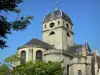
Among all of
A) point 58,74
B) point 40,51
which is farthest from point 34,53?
point 58,74

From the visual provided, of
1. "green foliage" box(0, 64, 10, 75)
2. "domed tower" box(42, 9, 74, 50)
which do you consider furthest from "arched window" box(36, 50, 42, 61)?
"green foliage" box(0, 64, 10, 75)

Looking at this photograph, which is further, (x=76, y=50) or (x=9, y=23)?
(x=76, y=50)

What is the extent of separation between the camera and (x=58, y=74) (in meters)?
37.8

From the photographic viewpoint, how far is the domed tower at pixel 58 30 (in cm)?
6228

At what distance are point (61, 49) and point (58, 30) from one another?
5270mm

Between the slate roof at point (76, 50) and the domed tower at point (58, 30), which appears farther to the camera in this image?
the domed tower at point (58, 30)

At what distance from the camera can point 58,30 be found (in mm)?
62906

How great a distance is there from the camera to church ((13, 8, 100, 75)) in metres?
56.7

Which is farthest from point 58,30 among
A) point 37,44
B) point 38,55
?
point 38,55

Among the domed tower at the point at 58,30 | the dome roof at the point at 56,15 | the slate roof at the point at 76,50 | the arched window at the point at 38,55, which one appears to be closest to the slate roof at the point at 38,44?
the arched window at the point at 38,55

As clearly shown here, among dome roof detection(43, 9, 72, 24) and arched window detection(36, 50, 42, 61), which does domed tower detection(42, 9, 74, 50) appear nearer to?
dome roof detection(43, 9, 72, 24)

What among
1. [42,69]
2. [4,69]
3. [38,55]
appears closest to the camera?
[4,69]

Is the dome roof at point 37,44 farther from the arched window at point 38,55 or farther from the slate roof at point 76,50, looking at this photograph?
the slate roof at point 76,50

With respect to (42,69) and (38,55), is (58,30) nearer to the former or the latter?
(38,55)
